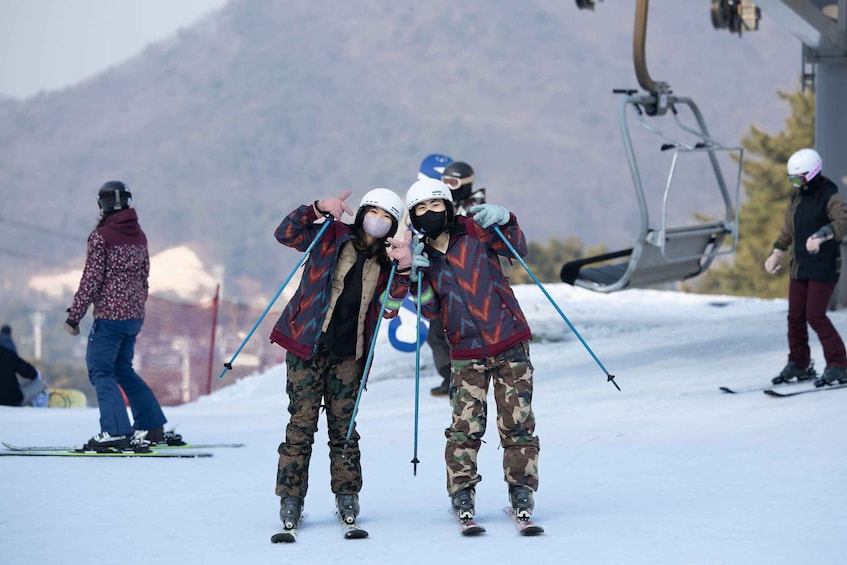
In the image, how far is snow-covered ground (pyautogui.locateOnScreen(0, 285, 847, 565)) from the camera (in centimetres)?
499

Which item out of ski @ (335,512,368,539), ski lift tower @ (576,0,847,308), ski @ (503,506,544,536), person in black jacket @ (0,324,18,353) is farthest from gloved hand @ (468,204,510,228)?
ski lift tower @ (576,0,847,308)

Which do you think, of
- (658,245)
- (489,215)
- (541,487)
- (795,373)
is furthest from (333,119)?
(489,215)

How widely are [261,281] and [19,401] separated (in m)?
98.5

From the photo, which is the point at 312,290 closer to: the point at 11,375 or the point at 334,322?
the point at 334,322

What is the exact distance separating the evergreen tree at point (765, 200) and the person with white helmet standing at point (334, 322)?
151 ft

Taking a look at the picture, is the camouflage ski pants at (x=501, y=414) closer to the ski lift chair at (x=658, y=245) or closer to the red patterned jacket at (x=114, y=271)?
the red patterned jacket at (x=114, y=271)

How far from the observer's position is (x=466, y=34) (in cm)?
17200

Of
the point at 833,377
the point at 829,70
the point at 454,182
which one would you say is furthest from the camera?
the point at 829,70

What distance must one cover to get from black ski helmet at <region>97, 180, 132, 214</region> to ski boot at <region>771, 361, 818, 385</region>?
191 inches

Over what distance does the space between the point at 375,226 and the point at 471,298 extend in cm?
48

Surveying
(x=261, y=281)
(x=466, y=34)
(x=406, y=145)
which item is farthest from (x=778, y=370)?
(x=466, y=34)

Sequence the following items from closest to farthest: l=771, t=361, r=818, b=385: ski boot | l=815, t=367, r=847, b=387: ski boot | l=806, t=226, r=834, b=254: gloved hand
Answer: l=806, t=226, r=834, b=254: gloved hand, l=815, t=367, r=847, b=387: ski boot, l=771, t=361, r=818, b=385: ski boot

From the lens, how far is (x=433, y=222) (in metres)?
5.40

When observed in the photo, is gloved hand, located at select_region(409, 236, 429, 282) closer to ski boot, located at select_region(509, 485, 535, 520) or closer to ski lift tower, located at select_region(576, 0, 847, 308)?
ski boot, located at select_region(509, 485, 535, 520)
